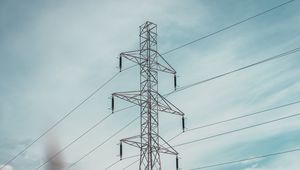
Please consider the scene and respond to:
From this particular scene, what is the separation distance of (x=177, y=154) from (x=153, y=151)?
4548 millimetres

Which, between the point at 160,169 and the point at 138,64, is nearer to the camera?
the point at 160,169

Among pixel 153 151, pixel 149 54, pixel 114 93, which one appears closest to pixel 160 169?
pixel 153 151

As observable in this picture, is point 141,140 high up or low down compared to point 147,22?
down

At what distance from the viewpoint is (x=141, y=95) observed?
54094 millimetres

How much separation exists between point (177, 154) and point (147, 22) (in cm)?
1486

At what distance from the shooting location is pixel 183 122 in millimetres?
56656

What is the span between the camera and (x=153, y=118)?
177 feet

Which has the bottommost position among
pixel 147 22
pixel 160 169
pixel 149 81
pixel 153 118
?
pixel 160 169

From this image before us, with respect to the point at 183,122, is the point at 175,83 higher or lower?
higher

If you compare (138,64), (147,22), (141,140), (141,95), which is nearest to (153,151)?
(141,140)

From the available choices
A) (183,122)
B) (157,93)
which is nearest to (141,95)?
(157,93)

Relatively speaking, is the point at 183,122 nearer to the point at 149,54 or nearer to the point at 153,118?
the point at 153,118

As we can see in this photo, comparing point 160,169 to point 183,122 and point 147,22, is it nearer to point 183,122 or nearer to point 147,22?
point 183,122

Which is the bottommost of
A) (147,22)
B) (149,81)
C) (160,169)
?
(160,169)
